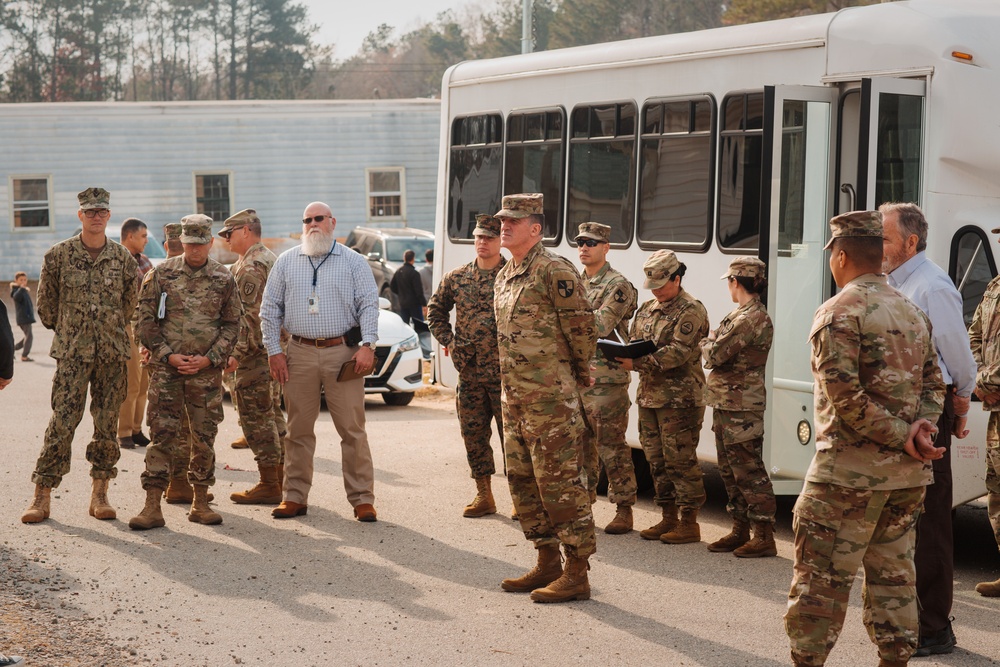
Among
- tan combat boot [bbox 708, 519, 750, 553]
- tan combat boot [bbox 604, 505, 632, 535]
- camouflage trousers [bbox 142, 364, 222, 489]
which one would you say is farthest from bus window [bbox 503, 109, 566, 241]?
tan combat boot [bbox 708, 519, 750, 553]

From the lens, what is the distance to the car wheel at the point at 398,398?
15.1 metres

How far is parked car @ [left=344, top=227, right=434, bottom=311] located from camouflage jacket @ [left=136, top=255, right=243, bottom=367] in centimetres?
1662

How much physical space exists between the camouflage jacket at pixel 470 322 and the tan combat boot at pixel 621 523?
1186 mm

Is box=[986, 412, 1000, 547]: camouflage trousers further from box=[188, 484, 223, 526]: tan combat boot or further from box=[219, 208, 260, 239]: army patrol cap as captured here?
box=[219, 208, 260, 239]: army patrol cap

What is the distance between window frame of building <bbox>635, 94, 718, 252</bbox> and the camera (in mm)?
8891

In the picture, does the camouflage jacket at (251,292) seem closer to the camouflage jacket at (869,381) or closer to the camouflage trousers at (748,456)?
the camouflage trousers at (748,456)

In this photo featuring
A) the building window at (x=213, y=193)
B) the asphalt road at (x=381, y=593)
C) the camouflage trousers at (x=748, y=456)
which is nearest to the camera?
the asphalt road at (x=381, y=593)

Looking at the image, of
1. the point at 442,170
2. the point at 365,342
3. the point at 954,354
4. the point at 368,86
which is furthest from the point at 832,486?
the point at 368,86

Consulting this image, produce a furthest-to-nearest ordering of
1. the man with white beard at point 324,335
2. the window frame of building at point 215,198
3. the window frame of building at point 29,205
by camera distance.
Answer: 1. the window frame of building at point 215,198
2. the window frame of building at point 29,205
3. the man with white beard at point 324,335

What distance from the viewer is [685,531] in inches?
328

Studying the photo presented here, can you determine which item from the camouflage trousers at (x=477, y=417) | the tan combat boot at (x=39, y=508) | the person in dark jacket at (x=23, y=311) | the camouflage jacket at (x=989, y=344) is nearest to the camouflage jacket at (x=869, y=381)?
the camouflage jacket at (x=989, y=344)

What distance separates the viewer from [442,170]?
39.7ft

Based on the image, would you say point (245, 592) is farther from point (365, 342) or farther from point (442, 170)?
point (442, 170)

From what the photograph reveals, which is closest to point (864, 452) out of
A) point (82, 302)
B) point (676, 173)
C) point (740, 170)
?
point (740, 170)
